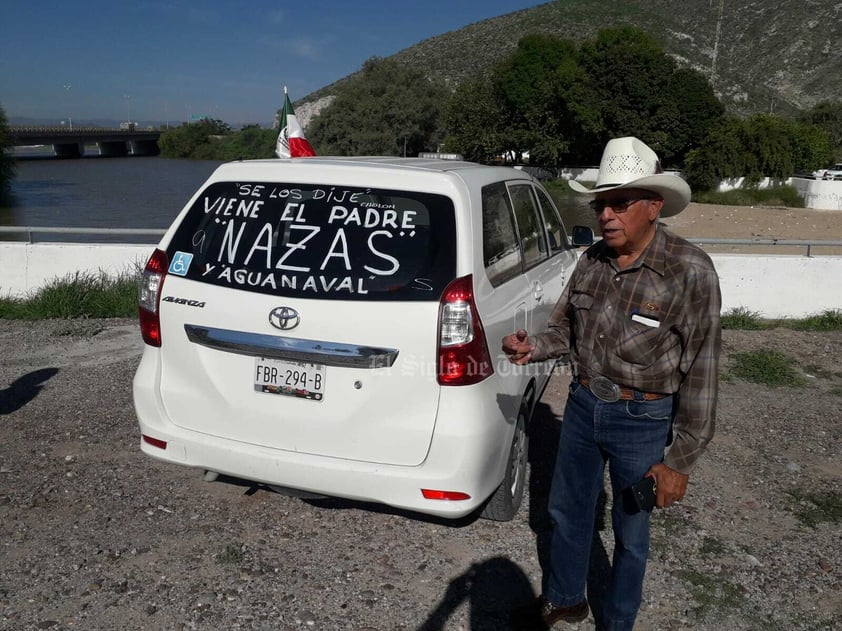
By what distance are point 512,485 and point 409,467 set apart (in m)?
0.87

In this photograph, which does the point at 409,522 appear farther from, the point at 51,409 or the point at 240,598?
the point at 51,409

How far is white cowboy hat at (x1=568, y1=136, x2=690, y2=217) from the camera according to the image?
232cm

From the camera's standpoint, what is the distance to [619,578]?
2484 millimetres

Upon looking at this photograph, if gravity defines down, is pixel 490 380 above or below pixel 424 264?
below

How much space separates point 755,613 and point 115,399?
4414 mm

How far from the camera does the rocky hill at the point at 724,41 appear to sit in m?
118

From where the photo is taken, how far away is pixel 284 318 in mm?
2893

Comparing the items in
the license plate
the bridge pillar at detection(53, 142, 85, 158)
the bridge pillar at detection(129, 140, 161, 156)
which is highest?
the bridge pillar at detection(129, 140, 161, 156)

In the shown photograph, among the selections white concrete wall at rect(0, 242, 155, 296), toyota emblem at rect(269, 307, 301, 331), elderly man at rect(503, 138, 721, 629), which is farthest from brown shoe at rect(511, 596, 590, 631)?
white concrete wall at rect(0, 242, 155, 296)

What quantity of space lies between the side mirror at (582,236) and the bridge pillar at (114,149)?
114 meters

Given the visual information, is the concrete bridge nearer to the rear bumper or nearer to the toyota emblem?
the rear bumper

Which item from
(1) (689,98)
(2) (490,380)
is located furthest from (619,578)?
(1) (689,98)

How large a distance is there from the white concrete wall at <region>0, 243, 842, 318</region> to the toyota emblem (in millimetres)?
5934

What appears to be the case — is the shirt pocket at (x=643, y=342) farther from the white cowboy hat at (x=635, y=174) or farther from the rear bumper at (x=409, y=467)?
the rear bumper at (x=409, y=467)
